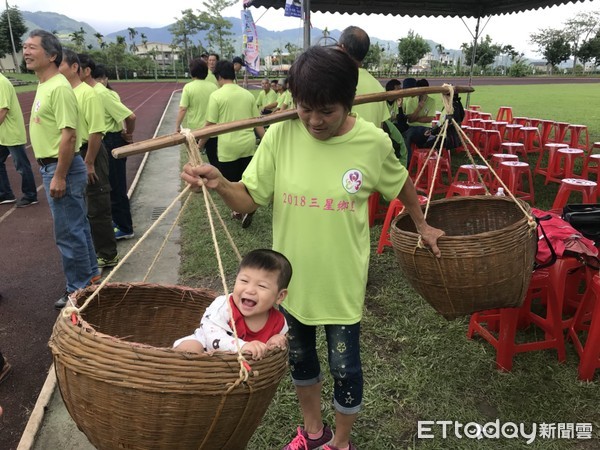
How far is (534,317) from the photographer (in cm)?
306

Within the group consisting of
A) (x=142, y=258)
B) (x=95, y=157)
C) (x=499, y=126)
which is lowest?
(x=142, y=258)

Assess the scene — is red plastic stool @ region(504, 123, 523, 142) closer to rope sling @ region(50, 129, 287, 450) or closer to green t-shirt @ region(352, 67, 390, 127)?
green t-shirt @ region(352, 67, 390, 127)

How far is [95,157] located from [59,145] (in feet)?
2.50

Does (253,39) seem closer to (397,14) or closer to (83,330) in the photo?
(397,14)

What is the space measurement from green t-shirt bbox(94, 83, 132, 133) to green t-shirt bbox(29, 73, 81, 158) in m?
1.11

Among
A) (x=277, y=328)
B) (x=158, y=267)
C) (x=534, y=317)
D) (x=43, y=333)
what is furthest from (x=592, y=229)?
(x=43, y=333)

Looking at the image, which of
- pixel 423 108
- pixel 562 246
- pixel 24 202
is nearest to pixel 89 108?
pixel 24 202

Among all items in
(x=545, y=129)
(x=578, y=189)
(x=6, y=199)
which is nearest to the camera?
(x=578, y=189)

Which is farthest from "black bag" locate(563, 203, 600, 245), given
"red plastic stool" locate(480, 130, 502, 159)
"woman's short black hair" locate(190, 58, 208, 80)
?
"red plastic stool" locate(480, 130, 502, 159)

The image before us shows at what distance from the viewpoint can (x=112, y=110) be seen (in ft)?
15.1

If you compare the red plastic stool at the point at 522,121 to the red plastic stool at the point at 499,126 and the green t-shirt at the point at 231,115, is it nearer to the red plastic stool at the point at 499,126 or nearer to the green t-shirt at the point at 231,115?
the red plastic stool at the point at 499,126

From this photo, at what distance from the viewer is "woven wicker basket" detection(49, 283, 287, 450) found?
1.19 m

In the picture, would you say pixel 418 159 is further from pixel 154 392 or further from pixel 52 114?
pixel 154 392

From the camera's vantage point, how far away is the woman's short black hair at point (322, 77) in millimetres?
1479
